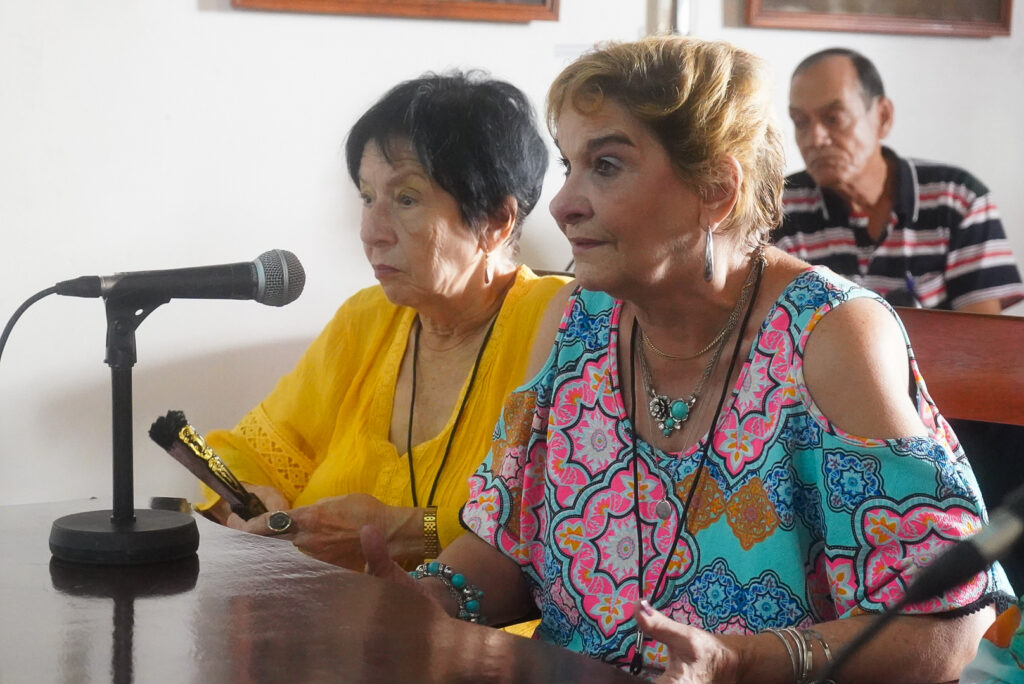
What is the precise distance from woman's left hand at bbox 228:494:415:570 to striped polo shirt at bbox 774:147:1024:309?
4.32 feet

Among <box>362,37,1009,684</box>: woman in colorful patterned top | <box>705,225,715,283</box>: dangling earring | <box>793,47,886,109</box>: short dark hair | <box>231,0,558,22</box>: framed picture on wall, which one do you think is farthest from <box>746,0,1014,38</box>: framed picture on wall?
<box>705,225,715,283</box>: dangling earring

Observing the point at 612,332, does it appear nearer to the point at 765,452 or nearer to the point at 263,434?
the point at 765,452

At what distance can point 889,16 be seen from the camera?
2.96 m

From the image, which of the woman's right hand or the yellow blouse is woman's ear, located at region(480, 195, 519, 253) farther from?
the woman's right hand

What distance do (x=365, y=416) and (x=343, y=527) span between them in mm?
283

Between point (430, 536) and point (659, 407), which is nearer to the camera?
point (659, 407)

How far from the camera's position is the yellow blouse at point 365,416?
208 centimetres

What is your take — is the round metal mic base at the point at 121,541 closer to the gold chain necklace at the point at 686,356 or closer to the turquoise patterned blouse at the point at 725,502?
the turquoise patterned blouse at the point at 725,502

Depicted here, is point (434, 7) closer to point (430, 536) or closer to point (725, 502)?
point (430, 536)

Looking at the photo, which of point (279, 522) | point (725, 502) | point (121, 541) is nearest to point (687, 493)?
point (725, 502)

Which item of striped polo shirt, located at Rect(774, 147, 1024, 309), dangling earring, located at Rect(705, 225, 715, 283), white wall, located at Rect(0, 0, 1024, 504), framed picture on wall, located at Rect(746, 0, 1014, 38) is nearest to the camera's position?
dangling earring, located at Rect(705, 225, 715, 283)

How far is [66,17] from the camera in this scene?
2.40 meters

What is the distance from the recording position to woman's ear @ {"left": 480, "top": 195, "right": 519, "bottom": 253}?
7.18ft

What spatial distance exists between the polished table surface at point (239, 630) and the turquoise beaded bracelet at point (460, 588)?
25 cm
